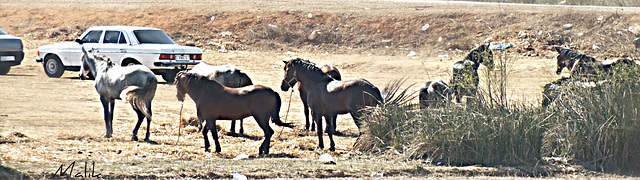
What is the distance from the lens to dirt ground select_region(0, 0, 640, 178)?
9.82 meters

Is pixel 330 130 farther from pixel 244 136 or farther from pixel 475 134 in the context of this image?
pixel 475 134

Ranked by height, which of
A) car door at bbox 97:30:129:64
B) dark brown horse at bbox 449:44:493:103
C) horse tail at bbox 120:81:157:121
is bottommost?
car door at bbox 97:30:129:64

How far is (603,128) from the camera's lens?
10297 mm

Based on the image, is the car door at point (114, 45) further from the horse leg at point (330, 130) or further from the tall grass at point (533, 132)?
the tall grass at point (533, 132)

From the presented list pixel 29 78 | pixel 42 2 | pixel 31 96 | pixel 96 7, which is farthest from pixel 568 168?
pixel 42 2

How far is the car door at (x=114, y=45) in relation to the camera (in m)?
20.2

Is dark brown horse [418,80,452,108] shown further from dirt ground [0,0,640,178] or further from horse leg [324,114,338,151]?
horse leg [324,114,338,151]

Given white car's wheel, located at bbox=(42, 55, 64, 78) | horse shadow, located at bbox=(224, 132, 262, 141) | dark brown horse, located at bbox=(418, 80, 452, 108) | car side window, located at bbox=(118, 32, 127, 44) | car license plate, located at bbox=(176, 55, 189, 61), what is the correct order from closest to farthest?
dark brown horse, located at bbox=(418, 80, 452, 108)
horse shadow, located at bbox=(224, 132, 262, 141)
car license plate, located at bbox=(176, 55, 189, 61)
car side window, located at bbox=(118, 32, 127, 44)
white car's wheel, located at bbox=(42, 55, 64, 78)

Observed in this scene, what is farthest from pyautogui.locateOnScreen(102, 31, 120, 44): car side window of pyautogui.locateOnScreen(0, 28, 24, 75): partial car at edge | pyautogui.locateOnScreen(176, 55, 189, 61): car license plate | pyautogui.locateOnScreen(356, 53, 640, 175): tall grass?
pyautogui.locateOnScreen(356, 53, 640, 175): tall grass

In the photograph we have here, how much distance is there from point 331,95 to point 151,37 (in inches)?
403

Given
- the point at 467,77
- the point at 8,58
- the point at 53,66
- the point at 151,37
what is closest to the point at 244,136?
the point at 467,77

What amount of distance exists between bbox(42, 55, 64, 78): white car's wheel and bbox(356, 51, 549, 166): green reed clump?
12727mm

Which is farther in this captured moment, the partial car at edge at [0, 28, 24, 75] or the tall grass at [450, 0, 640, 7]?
the tall grass at [450, 0, 640, 7]

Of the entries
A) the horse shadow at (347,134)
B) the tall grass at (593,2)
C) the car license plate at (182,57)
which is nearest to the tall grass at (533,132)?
the horse shadow at (347,134)
